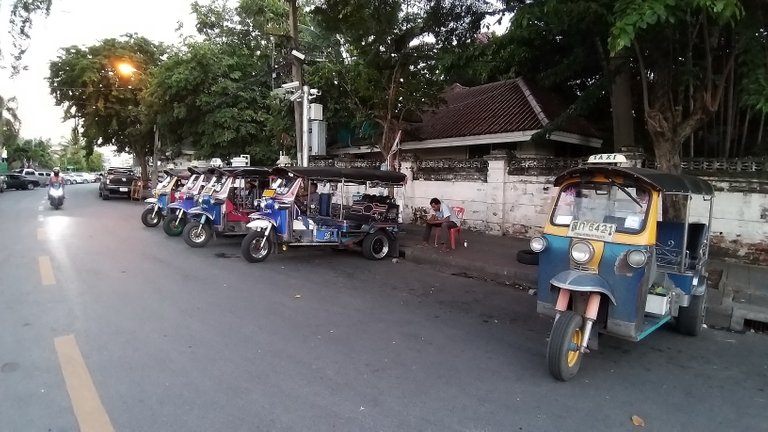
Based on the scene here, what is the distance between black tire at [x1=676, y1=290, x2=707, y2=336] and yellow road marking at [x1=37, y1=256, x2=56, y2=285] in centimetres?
812

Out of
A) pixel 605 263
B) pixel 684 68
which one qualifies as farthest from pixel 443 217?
pixel 605 263

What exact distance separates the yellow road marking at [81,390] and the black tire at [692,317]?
551 centimetres

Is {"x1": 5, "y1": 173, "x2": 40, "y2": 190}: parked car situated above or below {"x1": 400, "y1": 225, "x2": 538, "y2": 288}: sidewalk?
above

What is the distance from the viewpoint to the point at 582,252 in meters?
4.43

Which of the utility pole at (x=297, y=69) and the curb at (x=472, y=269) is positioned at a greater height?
the utility pole at (x=297, y=69)

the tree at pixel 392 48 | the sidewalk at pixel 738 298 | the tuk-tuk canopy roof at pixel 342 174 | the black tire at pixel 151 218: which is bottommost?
the sidewalk at pixel 738 298

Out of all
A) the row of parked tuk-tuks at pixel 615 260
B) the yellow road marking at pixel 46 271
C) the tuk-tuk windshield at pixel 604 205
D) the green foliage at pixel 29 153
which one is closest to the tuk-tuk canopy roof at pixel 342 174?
the yellow road marking at pixel 46 271

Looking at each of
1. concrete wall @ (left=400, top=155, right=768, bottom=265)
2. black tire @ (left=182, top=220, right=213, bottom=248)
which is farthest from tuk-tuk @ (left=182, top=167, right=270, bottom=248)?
concrete wall @ (left=400, top=155, right=768, bottom=265)

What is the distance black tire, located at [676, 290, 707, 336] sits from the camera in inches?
209

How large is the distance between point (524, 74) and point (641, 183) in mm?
11430

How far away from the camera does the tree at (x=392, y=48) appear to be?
35.3 ft

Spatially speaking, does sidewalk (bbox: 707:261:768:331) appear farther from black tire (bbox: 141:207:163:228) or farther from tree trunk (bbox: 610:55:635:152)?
black tire (bbox: 141:207:163:228)

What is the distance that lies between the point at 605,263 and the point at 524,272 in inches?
147

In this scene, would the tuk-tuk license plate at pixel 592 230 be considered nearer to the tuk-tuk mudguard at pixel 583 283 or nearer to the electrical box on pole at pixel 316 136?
the tuk-tuk mudguard at pixel 583 283
